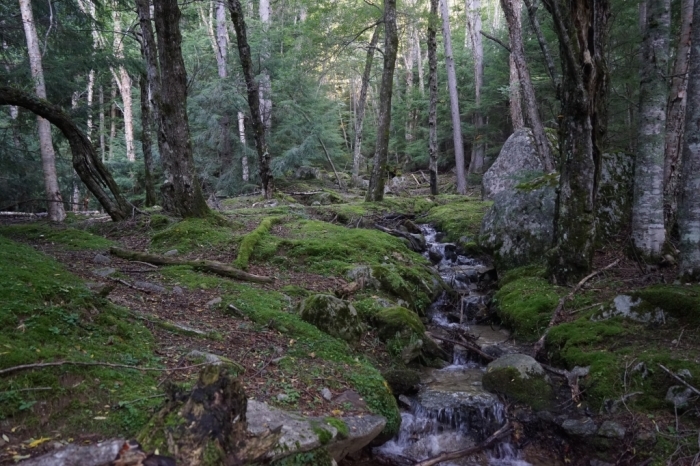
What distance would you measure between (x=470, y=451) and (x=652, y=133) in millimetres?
5300

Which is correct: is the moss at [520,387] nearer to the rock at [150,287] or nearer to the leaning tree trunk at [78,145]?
the rock at [150,287]

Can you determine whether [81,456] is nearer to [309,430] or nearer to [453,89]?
[309,430]

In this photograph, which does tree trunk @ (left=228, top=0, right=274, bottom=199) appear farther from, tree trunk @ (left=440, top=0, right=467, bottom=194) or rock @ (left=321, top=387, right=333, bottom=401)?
rock @ (left=321, top=387, right=333, bottom=401)

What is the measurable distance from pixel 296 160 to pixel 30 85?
9467mm

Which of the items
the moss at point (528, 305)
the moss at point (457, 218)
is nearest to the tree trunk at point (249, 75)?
the moss at point (457, 218)

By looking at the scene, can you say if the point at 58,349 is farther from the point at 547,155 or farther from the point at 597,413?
the point at 547,155

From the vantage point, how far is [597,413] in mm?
4547

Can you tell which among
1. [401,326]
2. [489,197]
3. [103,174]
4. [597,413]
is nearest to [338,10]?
[489,197]

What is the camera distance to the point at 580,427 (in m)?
4.43

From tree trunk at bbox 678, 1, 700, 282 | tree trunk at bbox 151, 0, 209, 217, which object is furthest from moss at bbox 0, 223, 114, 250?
tree trunk at bbox 678, 1, 700, 282

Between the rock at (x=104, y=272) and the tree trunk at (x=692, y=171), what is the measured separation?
7.15m

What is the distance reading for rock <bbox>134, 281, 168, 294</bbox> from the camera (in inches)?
222

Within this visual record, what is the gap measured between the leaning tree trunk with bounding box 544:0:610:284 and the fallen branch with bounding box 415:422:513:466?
3.30m

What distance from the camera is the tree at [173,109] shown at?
26.6 feet
